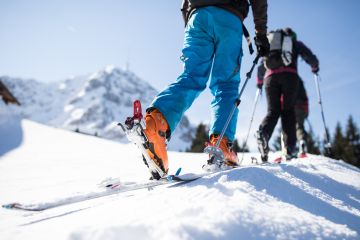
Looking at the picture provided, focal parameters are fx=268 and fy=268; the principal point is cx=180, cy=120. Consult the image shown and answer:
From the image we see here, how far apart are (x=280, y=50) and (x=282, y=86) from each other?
599 millimetres

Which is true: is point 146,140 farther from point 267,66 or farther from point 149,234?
point 267,66

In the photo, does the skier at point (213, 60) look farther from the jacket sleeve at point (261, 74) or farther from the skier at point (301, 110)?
the skier at point (301, 110)

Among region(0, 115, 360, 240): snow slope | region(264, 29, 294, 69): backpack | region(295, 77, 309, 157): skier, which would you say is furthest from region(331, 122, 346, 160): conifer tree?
region(0, 115, 360, 240): snow slope

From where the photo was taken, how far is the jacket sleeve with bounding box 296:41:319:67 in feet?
15.7

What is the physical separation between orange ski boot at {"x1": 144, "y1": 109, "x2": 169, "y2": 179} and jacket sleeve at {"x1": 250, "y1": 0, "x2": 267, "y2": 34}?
53.6 inches

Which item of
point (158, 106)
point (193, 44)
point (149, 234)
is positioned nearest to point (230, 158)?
point (158, 106)

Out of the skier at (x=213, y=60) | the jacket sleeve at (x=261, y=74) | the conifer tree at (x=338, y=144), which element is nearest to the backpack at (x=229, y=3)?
the skier at (x=213, y=60)

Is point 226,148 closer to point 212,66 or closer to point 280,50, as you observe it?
point 212,66

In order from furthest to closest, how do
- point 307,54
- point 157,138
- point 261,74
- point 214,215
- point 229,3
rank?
point 261,74
point 307,54
point 229,3
point 157,138
point 214,215

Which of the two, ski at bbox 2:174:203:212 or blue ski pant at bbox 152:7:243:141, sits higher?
blue ski pant at bbox 152:7:243:141

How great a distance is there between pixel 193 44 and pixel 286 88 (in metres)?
2.56

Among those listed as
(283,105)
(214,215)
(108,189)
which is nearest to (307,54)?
(283,105)

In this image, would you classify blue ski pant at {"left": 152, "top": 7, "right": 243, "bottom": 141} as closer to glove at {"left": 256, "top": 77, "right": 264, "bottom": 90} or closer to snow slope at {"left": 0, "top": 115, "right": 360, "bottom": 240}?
snow slope at {"left": 0, "top": 115, "right": 360, "bottom": 240}

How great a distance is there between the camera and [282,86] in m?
4.39
